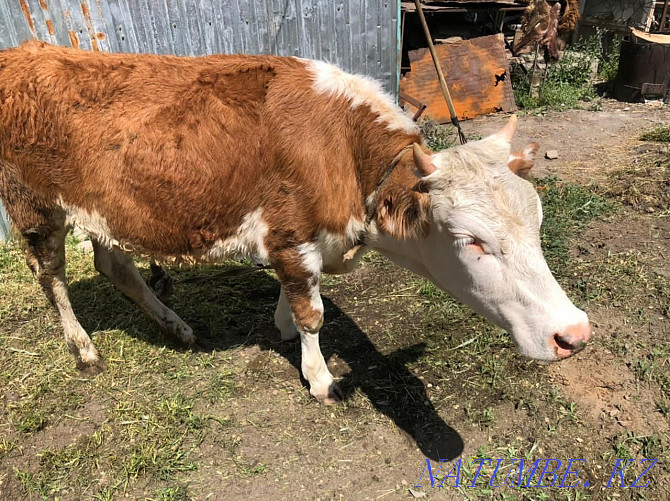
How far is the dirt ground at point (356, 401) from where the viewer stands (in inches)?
112

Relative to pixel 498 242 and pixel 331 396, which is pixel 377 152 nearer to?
pixel 498 242

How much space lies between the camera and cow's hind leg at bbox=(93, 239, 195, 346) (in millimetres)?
3848

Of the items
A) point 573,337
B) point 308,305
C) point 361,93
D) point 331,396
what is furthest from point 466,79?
point 573,337

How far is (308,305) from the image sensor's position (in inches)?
124

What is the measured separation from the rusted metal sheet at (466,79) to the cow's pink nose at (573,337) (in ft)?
22.0

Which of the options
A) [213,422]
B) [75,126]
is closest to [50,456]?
[213,422]

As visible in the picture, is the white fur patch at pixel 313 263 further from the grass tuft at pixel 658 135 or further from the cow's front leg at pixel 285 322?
the grass tuft at pixel 658 135

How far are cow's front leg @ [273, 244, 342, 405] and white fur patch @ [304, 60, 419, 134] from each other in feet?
2.84

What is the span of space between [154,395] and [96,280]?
75.1 inches

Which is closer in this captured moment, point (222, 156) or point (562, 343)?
point (562, 343)

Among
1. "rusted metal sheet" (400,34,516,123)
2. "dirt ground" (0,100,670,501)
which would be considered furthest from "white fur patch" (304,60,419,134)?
"rusted metal sheet" (400,34,516,123)

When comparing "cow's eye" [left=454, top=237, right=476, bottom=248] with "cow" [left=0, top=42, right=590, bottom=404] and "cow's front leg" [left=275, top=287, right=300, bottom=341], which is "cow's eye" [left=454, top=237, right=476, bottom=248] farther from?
"cow's front leg" [left=275, top=287, right=300, bottom=341]

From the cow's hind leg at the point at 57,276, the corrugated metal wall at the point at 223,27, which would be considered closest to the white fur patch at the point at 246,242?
the cow's hind leg at the point at 57,276

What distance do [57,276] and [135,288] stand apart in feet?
1.83
